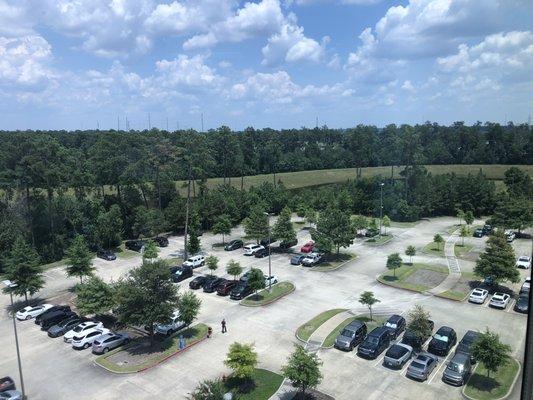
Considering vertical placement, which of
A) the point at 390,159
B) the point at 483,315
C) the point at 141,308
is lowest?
the point at 483,315

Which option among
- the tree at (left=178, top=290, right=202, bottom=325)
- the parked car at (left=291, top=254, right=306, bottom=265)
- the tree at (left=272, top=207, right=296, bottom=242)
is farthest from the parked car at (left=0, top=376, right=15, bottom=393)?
the tree at (left=272, top=207, right=296, bottom=242)

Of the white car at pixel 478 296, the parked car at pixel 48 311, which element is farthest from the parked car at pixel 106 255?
the white car at pixel 478 296

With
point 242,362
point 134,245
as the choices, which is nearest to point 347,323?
point 242,362

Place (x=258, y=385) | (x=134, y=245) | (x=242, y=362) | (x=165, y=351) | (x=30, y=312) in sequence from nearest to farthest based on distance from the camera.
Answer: (x=242, y=362) → (x=258, y=385) → (x=165, y=351) → (x=30, y=312) → (x=134, y=245)

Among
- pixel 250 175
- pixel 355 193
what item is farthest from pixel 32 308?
pixel 250 175

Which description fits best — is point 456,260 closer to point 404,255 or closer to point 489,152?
point 404,255

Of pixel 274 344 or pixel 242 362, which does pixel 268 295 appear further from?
pixel 242 362

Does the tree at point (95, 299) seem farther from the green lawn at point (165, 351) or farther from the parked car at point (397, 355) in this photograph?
the parked car at point (397, 355)
